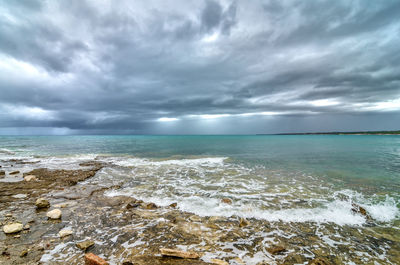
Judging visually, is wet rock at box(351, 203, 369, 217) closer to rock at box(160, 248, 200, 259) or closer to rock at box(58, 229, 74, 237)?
rock at box(160, 248, 200, 259)

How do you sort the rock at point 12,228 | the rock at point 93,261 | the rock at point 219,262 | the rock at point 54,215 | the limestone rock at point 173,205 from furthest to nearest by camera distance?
the limestone rock at point 173,205 < the rock at point 54,215 < the rock at point 12,228 < the rock at point 219,262 < the rock at point 93,261

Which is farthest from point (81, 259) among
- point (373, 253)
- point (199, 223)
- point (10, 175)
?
point (10, 175)

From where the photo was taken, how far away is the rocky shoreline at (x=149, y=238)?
5.00m

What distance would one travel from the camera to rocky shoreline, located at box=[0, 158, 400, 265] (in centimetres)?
500

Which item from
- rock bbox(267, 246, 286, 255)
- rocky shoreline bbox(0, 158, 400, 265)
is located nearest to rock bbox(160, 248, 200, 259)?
rocky shoreline bbox(0, 158, 400, 265)

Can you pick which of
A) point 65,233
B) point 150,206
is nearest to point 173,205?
point 150,206

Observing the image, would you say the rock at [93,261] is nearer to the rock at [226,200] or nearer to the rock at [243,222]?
the rock at [243,222]

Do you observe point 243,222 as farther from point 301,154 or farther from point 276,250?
point 301,154

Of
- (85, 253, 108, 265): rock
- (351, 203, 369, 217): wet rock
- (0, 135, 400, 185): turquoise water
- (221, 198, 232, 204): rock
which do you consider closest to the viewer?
(85, 253, 108, 265): rock

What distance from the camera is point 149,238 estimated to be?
19.7ft

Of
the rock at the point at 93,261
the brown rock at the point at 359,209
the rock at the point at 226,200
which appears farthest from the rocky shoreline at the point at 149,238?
the rock at the point at 226,200

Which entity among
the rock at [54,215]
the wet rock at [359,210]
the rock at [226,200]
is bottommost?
the wet rock at [359,210]

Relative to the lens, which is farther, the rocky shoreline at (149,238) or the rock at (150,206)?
the rock at (150,206)

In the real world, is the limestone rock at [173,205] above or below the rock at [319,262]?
below
